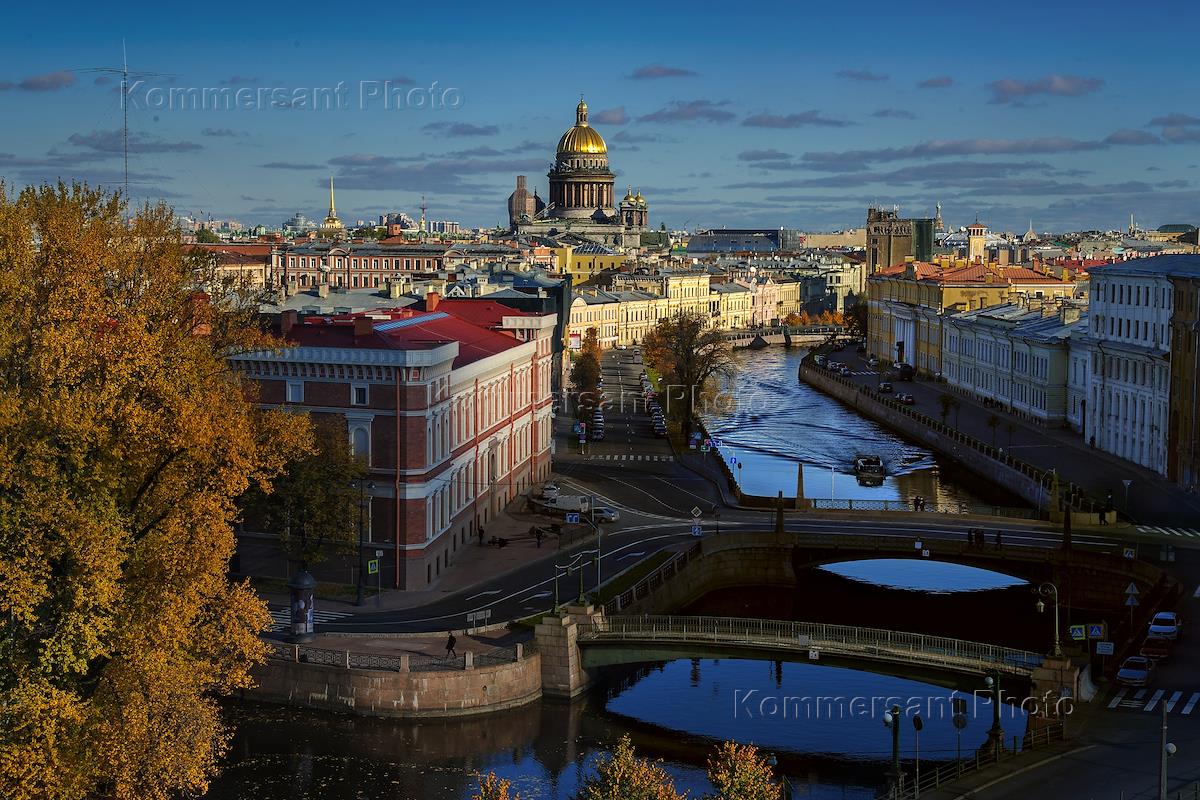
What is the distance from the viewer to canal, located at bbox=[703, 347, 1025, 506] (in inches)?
2515

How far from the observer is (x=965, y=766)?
2925 centimetres

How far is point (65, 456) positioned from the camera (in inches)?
1016

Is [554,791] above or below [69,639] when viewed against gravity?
below

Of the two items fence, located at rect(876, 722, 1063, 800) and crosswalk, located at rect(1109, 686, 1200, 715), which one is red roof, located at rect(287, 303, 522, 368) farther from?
crosswalk, located at rect(1109, 686, 1200, 715)

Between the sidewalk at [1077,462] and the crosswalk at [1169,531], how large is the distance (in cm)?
86

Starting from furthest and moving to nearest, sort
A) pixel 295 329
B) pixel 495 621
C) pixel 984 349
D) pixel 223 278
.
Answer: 1. pixel 984 349
2. pixel 295 329
3. pixel 223 278
4. pixel 495 621

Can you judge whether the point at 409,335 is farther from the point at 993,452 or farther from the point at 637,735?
the point at 993,452

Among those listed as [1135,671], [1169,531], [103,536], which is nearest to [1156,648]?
[1135,671]

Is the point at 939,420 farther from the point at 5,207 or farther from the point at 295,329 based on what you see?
the point at 5,207

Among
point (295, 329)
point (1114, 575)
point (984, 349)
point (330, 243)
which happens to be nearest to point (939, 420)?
point (984, 349)

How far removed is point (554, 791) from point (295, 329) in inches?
683

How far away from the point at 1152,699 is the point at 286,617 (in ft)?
60.5

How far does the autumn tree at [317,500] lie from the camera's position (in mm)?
38562

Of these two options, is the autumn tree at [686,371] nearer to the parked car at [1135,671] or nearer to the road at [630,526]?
the road at [630,526]
